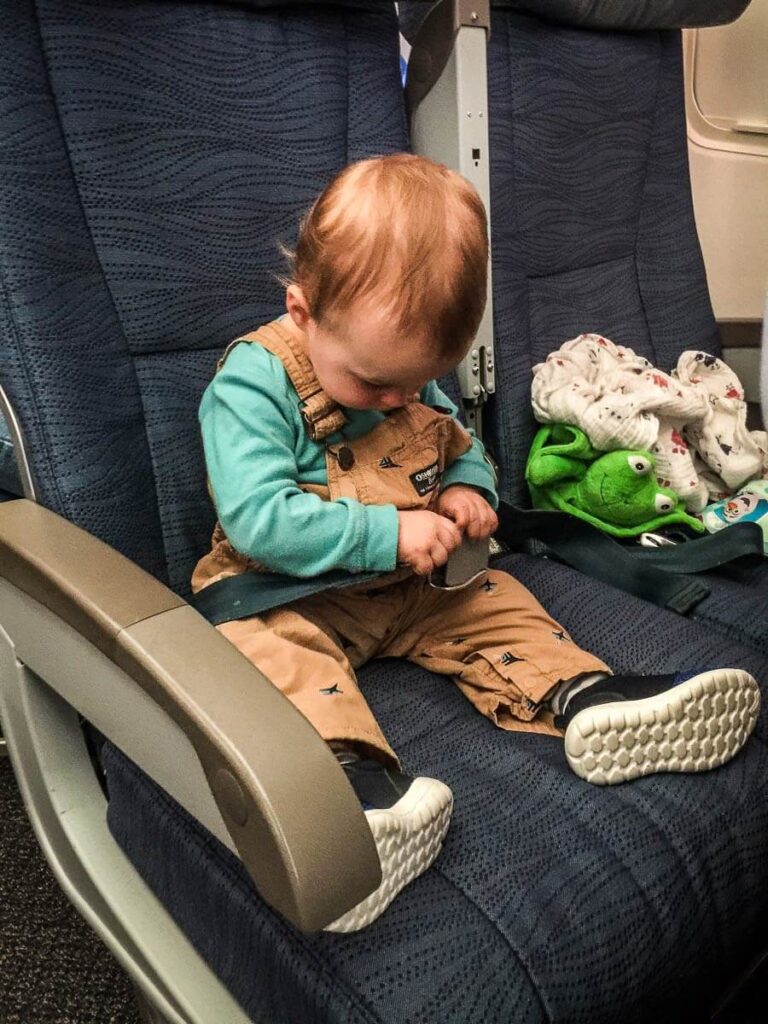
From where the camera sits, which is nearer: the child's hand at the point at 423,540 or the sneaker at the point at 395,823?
the sneaker at the point at 395,823

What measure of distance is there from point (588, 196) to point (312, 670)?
3.39 ft

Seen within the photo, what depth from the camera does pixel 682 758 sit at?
0.86 m

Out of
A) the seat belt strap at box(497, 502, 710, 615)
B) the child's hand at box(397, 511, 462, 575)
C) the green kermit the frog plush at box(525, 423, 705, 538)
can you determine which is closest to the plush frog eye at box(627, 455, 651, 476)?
the green kermit the frog plush at box(525, 423, 705, 538)

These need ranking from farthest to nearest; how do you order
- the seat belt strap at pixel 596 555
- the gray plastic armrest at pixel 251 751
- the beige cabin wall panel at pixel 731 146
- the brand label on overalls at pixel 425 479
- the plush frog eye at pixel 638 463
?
the beige cabin wall panel at pixel 731 146 → the plush frog eye at pixel 638 463 → the seat belt strap at pixel 596 555 → the brand label on overalls at pixel 425 479 → the gray plastic armrest at pixel 251 751

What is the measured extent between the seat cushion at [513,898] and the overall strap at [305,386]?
31 centimetres

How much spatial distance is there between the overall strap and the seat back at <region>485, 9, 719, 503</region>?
19.2 inches

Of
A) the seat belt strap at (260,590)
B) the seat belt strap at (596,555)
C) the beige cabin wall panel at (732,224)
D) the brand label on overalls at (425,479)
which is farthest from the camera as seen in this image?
the beige cabin wall panel at (732,224)

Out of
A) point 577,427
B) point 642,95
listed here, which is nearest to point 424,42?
point 642,95

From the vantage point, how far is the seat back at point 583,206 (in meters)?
1.39

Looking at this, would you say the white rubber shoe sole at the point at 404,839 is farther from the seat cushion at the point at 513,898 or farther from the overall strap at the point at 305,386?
the overall strap at the point at 305,386

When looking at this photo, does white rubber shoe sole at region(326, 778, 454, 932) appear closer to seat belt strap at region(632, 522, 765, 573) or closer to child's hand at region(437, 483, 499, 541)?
child's hand at region(437, 483, 499, 541)

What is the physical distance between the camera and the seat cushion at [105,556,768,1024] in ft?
2.16

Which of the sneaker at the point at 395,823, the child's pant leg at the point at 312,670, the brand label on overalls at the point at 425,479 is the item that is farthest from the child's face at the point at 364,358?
the sneaker at the point at 395,823

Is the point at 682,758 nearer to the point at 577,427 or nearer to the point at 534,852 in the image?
the point at 534,852
